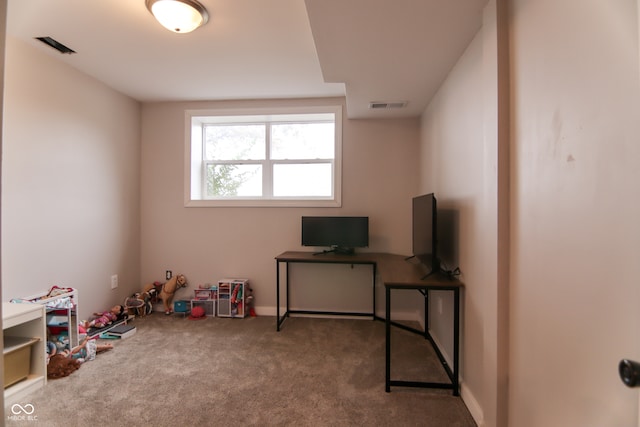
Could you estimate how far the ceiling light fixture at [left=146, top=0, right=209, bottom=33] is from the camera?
1743mm

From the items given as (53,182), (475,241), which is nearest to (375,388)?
(475,241)

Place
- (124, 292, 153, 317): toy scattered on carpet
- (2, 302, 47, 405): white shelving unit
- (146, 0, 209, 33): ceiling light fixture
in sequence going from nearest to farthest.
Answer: (146, 0, 209, 33): ceiling light fixture < (2, 302, 47, 405): white shelving unit < (124, 292, 153, 317): toy scattered on carpet

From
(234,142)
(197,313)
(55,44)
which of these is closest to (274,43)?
(234,142)

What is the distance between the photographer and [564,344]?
1.00m

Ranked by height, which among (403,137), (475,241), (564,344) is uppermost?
(403,137)

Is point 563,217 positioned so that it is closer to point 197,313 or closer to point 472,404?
point 472,404

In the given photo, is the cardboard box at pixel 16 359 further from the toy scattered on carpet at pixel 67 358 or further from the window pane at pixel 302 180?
the window pane at pixel 302 180

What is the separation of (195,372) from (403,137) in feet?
10.2

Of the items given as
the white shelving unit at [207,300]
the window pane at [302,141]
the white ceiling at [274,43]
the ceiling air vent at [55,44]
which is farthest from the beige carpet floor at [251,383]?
the ceiling air vent at [55,44]

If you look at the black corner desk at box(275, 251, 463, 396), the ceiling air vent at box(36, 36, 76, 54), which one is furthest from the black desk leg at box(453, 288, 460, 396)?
the ceiling air vent at box(36, 36, 76, 54)

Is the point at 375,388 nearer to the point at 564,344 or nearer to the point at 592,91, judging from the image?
the point at 564,344

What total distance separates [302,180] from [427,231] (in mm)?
1842

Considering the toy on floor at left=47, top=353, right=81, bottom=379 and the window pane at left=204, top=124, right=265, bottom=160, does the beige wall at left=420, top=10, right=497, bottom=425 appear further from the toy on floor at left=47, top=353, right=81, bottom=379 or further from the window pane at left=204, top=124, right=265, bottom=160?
the toy on floor at left=47, top=353, right=81, bottom=379

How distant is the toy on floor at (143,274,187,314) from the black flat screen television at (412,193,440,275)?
9.23 feet
